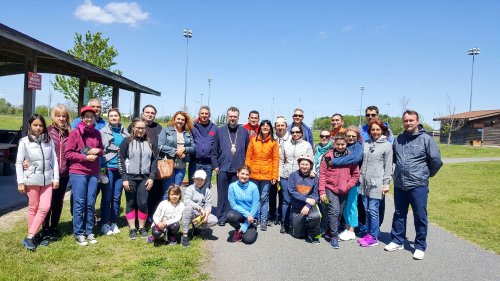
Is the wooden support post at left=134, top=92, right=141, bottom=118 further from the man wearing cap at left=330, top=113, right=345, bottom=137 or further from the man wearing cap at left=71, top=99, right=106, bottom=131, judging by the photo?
the man wearing cap at left=330, top=113, right=345, bottom=137

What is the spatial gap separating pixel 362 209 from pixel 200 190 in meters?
2.70

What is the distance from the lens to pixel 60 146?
196 inches

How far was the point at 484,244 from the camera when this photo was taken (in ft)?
18.8

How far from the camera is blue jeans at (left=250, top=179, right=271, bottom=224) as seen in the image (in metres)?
6.11

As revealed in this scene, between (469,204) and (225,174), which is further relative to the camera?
(469,204)

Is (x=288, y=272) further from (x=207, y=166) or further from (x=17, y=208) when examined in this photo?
(x=17, y=208)

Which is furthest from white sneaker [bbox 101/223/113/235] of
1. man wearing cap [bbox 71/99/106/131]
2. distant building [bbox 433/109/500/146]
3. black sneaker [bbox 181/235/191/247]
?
distant building [bbox 433/109/500/146]

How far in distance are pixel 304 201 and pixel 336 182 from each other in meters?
0.58

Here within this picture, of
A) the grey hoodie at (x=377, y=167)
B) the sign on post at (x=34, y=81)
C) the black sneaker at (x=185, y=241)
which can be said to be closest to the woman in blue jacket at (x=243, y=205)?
the black sneaker at (x=185, y=241)

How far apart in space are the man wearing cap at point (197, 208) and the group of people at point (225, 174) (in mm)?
16

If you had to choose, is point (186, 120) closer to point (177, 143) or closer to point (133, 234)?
point (177, 143)

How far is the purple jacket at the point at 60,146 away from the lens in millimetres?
4973

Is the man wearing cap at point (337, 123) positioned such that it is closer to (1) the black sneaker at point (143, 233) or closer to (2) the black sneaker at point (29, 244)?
(1) the black sneaker at point (143, 233)

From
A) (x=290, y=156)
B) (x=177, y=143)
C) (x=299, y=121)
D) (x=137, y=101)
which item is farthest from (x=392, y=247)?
(x=137, y=101)
